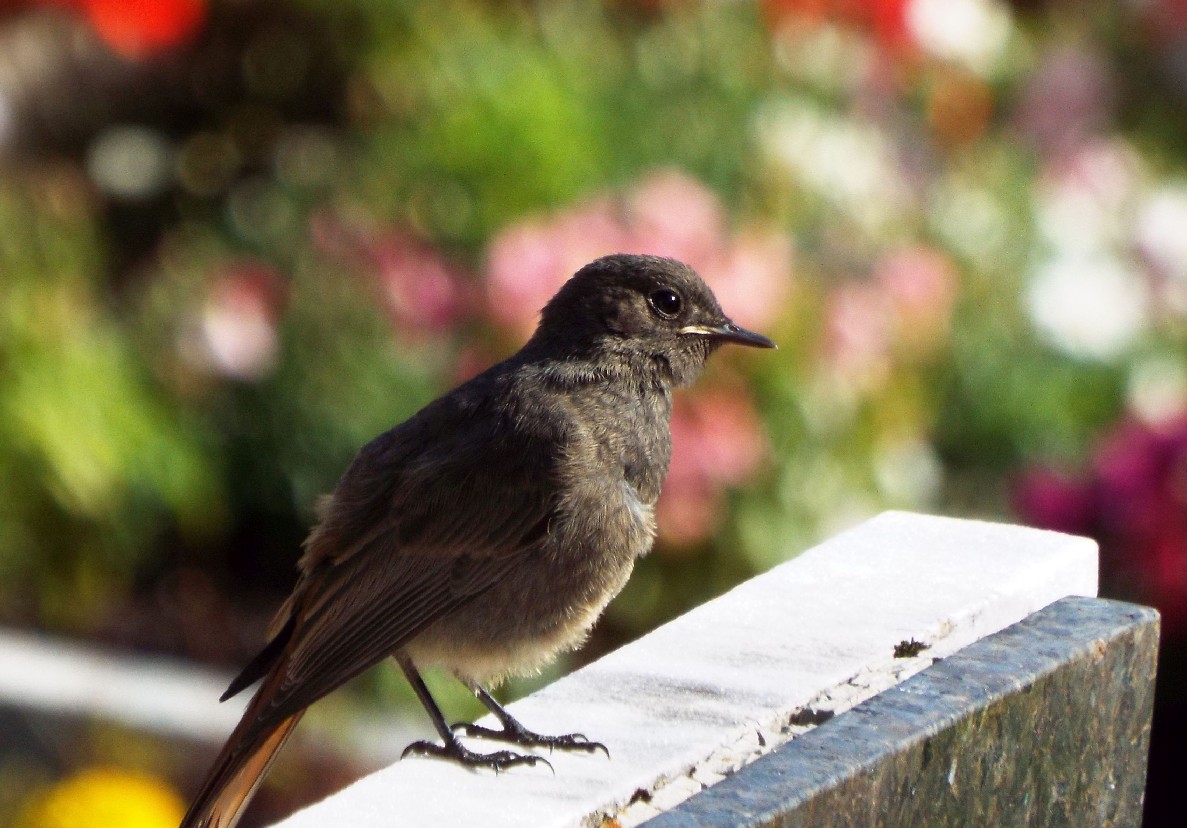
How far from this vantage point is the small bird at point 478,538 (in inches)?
137

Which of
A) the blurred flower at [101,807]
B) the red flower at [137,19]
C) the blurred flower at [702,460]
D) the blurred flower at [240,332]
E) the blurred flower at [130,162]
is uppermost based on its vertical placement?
the red flower at [137,19]

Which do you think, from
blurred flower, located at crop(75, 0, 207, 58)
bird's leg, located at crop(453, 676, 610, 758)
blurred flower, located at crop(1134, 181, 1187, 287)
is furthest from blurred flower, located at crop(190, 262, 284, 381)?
blurred flower, located at crop(1134, 181, 1187, 287)

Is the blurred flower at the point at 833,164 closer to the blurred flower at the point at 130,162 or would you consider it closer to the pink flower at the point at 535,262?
the pink flower at the point at 535,262

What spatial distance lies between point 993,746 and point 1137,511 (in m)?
2.93

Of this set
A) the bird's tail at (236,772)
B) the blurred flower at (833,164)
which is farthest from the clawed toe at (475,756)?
the blurred flower at (833,164)

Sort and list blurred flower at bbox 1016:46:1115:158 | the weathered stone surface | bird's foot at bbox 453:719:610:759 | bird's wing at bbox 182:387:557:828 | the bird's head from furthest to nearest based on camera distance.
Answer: blurred flower at bbox 1016:46:1115:158 < the bird's head < bird's wing at bbox 182:387:557:828 < bird's foot at bbox 453:719:610:759 < the weathered stone surface

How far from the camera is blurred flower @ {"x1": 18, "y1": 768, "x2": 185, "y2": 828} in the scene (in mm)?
4629

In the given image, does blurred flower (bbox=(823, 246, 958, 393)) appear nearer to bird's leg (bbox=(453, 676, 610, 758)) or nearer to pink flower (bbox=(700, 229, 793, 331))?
pink flower (bbox=(700, 229, 793, 331))

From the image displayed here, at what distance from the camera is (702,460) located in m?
5.20

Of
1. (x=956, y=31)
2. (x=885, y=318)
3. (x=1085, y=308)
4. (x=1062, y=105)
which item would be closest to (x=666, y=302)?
(x=885, y=318)

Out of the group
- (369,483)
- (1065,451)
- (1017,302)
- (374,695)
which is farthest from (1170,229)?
(369,483)

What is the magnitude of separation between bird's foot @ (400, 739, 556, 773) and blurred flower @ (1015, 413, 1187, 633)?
2.83m

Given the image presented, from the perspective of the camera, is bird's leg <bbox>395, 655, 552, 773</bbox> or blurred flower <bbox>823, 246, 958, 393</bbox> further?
blurred flower <bbox>823, 246, 958, 393</bbox>

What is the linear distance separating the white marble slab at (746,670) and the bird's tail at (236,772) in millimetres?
362
